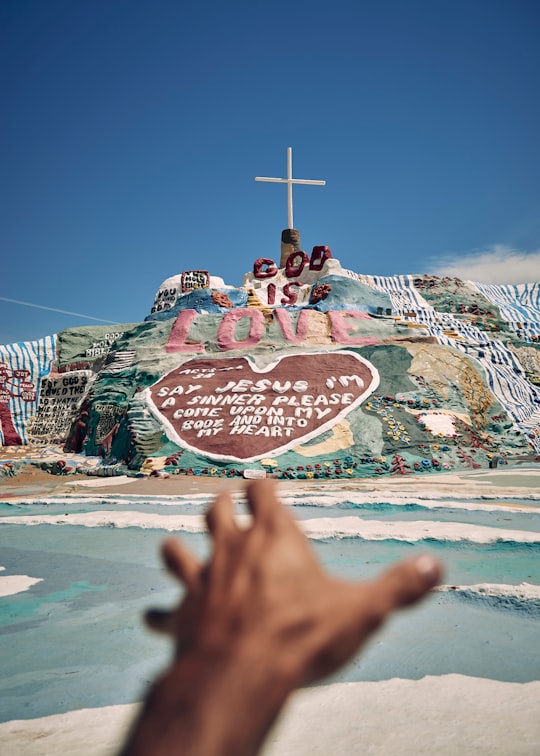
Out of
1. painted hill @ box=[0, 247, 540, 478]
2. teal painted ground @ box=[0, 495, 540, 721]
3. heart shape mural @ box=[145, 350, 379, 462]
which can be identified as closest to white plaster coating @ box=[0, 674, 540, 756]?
teal painted ground @ box=[0, 495, 540, 721]

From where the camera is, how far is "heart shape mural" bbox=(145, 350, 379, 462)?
12383mm

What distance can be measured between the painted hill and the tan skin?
10.3 metres

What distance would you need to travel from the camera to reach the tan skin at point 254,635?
2.78 ft

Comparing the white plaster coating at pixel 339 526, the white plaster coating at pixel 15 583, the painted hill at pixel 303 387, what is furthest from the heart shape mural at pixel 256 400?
the white plaster coating at pixel 15 583

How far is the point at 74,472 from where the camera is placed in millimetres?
13203

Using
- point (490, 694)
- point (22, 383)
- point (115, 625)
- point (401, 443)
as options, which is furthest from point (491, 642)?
point (22, 383)

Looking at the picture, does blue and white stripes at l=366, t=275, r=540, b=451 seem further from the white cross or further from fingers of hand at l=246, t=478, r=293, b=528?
fingers of hand at l=246, t=478, r=293, b=528

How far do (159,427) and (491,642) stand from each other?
10900mm

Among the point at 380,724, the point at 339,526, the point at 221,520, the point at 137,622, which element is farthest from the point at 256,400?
the point at 221,520

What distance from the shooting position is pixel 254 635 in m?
0.90

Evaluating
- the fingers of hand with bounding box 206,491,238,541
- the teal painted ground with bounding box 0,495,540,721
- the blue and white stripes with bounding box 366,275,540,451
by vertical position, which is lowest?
the teal painted ground with bounding box 0,495,540,721

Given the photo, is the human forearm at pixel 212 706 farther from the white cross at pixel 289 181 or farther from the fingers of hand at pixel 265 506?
the white cross at pixel 289 181

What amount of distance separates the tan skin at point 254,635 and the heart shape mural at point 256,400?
11.0 meters

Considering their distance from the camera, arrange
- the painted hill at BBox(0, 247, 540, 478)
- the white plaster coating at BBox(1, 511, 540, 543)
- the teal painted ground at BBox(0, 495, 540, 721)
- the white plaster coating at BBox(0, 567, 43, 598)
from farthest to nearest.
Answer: the painted hill at BBox(0, 247, 540, 478), the white plaster coating at BBox(1, 511, 540, 543), the white plaster coating at BBox(0, 567, 43, 598), the teal painted ground at BBox(0, 495, 540, 721)
